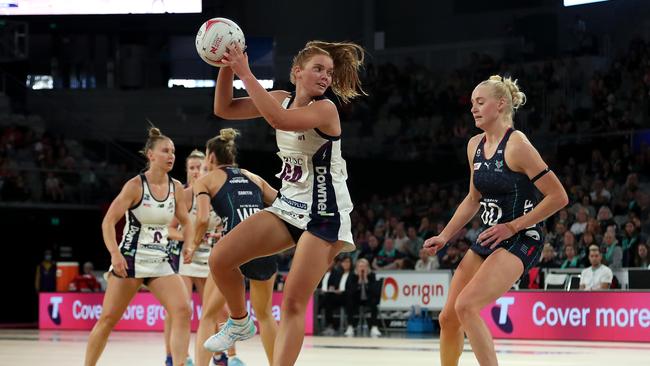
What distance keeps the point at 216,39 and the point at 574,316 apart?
1143cm

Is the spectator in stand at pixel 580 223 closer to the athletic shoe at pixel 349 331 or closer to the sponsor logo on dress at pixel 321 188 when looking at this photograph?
the athletic shoe at pixel 349 331

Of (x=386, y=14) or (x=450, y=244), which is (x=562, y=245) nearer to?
(x=450, y=244)

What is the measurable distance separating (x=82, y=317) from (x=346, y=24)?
1266 centimetres

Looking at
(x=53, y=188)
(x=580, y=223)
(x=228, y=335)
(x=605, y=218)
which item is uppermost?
(x=53, y=188)

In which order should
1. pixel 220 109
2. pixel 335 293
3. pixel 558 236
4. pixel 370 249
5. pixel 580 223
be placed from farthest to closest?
pixel 370 249, pixel 580 223, pixel 558 236, pixel 335 293, pixel 220 109

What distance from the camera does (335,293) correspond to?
19.2 metres

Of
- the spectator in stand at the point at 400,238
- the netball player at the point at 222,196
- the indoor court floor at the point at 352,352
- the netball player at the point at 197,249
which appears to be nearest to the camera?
the netball player at the point at 222,196

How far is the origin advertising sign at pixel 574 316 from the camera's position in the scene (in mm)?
16047

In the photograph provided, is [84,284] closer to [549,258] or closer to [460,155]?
[460,155]

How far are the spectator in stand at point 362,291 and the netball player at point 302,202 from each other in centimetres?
1193

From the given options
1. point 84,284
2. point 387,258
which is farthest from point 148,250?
point 84,284

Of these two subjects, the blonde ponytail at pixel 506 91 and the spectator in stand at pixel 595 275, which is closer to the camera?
the blonde ponytail at pixel 506 91

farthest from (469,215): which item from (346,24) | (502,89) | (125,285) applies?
(346,24)

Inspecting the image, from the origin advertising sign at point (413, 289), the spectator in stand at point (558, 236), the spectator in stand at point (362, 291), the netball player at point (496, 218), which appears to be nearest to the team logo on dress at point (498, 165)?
the netball player at point (496, 218)
